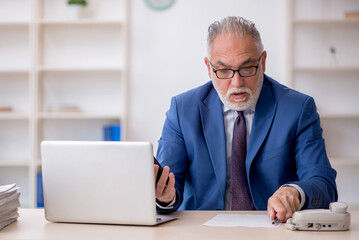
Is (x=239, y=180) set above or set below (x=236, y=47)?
below

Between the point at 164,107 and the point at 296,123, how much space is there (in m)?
2.54

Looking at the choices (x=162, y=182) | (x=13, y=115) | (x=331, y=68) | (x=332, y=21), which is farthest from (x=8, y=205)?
(x=332, y=21)

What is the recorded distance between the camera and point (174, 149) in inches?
82.4

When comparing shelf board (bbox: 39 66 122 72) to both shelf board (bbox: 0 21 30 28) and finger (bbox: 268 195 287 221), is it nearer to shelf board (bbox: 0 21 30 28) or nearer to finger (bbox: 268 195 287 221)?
shelf board (bbox: 0 21 30 28)

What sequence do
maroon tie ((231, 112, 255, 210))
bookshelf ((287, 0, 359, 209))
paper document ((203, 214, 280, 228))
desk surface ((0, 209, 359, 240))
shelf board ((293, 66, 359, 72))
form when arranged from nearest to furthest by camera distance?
desk surface ((0, 209, 359, 240))
paper document ((203, 214, 280, 228))
maroon tie ((231, 112, 255, 210))
shelf board ((293, 66, 359, 72))
bookshelf ((287, 0, 359, 209))

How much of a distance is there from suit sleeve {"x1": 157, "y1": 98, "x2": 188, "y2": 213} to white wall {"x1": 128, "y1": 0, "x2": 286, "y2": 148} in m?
2.28

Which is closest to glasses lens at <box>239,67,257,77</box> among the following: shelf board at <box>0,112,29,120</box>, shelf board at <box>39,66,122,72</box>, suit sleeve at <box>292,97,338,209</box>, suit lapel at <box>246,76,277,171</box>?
suit lapel at <box>246,76,277,171</box>

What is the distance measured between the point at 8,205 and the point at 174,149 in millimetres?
757

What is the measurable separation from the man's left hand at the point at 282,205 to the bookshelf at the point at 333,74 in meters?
2.92

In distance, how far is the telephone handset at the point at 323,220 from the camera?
1388 mm

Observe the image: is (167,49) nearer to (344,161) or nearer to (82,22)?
(82,22)

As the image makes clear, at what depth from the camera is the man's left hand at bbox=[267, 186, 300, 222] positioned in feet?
4.86

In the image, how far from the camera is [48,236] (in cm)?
136

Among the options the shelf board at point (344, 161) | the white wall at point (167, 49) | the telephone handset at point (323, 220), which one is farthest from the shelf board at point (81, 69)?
the telephone handset at point (323, 220)
